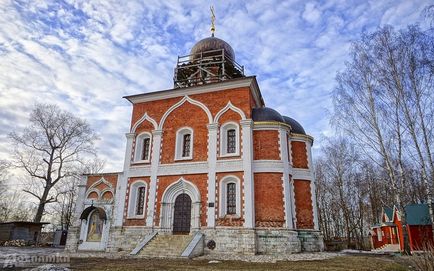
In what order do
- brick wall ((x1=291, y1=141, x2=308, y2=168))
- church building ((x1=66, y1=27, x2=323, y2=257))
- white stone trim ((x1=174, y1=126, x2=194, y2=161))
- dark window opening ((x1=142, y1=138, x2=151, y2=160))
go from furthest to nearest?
dark window opening ((x1=142, y1=138, x2=151, y2=160))
brick wall ((x1=291, y1=141, x2=308, y2=168))
white stone trim ((x1=174, y1=126, x2=194, y2=161))
church building ((x1=66, y1=27, x2=323, y2=257))

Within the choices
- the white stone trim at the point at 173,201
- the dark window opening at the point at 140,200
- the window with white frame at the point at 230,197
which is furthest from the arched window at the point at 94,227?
the window with white frame at the point at 230,197

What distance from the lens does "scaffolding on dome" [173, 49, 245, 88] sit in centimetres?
2139

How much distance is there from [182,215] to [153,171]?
330 centimetres

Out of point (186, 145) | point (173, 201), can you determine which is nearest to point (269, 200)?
point (173, 201)

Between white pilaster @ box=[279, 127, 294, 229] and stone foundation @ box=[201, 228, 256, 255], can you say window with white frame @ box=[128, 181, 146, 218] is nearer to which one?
stone foundation @ box=[201, 228, 256, 255]

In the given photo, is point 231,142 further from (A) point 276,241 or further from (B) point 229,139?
(A) point 276,241

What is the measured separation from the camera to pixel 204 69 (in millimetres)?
21422

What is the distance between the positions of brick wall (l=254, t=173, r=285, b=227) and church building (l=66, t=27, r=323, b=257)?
5cm

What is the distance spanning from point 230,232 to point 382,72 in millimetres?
10929

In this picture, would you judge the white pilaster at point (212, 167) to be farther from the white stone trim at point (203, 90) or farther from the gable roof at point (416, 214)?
the gable roof at point (416, 214)

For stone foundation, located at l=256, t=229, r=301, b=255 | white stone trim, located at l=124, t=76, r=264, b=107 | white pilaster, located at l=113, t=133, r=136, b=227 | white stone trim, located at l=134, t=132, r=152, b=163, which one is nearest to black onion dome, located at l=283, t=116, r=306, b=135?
white stone trim, located at l=124, t=76, r=264, b=107

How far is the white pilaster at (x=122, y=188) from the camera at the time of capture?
1767 cm

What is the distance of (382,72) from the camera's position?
1409cm

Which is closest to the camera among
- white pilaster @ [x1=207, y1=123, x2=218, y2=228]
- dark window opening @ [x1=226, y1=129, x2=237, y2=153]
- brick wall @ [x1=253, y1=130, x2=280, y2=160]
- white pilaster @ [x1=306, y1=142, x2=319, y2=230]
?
white pilaster @ [x1=207, y1=123, x2=218, y2=228]
